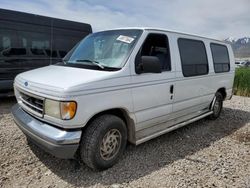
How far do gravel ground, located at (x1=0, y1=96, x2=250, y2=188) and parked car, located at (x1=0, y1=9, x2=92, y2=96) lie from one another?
2.51 meters

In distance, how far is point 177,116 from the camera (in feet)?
14.9

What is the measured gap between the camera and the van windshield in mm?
3506

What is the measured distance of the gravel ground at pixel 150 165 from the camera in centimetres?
322

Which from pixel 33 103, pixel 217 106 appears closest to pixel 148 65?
pixel 33 103

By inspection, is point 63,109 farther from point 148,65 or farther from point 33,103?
point 148,65

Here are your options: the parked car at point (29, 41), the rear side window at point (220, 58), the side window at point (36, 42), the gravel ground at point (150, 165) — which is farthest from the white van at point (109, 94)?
the side window at point (36, 42)

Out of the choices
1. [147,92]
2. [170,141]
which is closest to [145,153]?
[170,141]

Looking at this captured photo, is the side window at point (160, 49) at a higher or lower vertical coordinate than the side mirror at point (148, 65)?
higher

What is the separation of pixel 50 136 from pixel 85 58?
1.54 metres

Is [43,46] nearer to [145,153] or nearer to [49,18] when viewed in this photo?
Answer: [49,18]

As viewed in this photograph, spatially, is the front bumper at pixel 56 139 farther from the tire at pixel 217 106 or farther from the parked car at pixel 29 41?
the parked car at pixel 29 41

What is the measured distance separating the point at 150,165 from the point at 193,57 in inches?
97.7

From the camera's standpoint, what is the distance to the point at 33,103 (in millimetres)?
3334

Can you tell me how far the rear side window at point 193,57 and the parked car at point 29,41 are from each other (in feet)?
15.6
